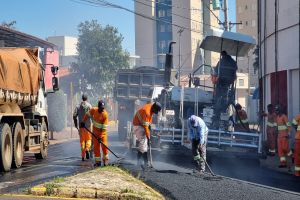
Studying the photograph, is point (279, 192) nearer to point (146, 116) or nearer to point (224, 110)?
point (146, 116)

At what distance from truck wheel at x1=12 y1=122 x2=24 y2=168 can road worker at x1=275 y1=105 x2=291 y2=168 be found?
20.6ft

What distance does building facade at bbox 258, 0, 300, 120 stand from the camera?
1222 centimetres

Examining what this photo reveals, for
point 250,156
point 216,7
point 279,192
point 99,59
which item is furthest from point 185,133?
point 99,59

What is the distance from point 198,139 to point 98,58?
3804 centimetres

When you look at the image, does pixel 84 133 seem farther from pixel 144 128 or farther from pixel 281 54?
pixel 281 54

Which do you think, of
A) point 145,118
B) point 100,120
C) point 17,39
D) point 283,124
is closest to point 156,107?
point 145,118

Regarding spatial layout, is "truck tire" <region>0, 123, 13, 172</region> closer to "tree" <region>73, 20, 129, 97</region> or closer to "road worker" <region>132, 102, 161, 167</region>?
"road worker" <region>132, 102, 161, 167</region>

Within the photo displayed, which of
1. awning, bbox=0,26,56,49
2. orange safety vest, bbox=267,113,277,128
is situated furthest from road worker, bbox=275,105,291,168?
awning, bbox=0,26,56,49

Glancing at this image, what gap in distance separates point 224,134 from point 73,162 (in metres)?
3.94

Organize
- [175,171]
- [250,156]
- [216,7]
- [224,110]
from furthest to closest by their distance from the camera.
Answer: [216,7], [224,110], [250,156], [175,171]

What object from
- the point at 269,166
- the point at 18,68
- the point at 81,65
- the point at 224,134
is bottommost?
the point at 269,166

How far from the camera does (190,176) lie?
370 inches

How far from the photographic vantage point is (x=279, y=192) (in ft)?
26.5

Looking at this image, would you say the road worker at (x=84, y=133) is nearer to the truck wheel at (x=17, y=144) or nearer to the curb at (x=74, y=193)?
the truck wheel at (x=17, y=144)
